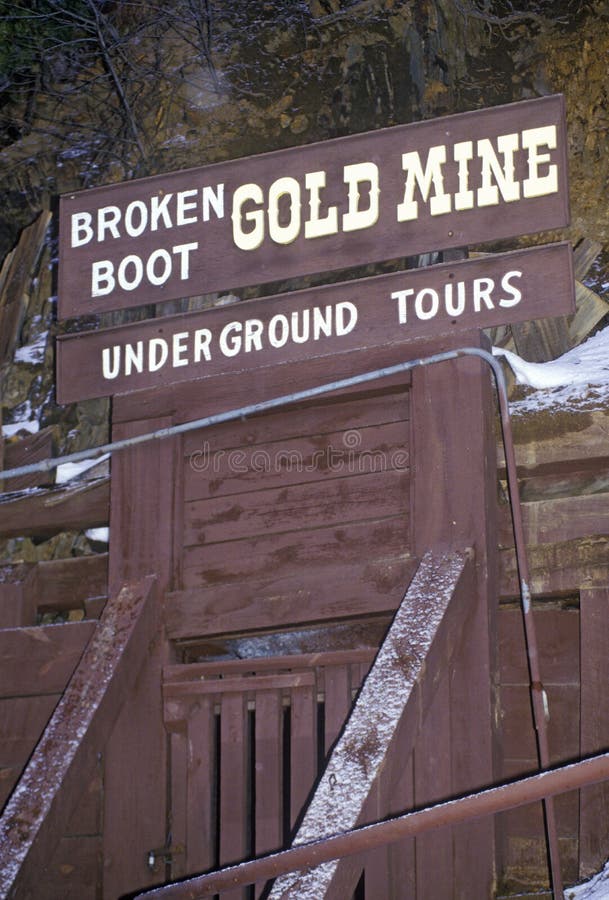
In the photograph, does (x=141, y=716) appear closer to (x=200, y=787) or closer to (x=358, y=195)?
(x=200, y=787)

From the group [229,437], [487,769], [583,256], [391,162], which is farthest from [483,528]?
[583,256]

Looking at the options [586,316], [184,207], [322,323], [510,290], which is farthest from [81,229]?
[586,316]

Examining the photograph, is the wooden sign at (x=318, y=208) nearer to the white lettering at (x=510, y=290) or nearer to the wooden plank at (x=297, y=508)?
the white lettering at (x=510, y=290)

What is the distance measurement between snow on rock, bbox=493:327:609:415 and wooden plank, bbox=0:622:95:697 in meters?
2.29

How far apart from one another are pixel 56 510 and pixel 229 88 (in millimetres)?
6553

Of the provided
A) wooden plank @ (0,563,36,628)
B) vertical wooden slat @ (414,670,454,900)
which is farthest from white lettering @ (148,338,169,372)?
vertical wooden slat @ (414,670,454,900)

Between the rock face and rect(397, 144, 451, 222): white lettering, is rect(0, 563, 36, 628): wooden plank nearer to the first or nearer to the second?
rect(397, 144, 451, 222): white lettering

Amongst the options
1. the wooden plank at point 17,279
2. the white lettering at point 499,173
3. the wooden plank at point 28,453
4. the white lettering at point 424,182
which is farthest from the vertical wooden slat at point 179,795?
the wooden plank at point 17,279

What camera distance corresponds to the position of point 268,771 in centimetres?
504

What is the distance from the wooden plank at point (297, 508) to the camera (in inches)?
203

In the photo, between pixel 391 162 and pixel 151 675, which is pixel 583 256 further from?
pixel 151 675

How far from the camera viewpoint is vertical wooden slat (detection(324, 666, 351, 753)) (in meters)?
4.97

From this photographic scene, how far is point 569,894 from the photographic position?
15.0 ft

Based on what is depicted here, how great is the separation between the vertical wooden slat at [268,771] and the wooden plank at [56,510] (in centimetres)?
160
